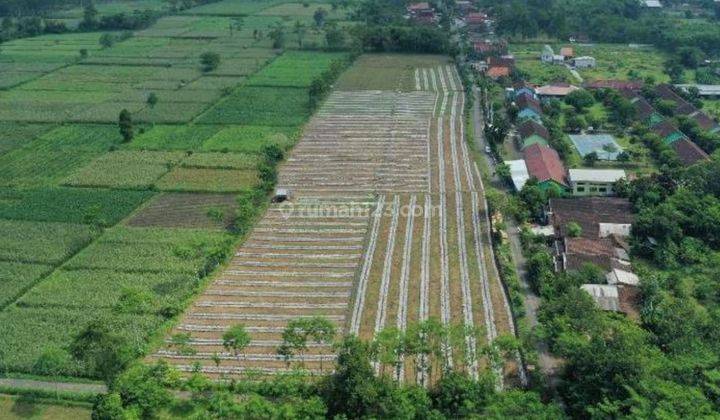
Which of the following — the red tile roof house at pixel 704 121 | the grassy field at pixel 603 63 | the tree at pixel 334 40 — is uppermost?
the tree at pixel 334 40

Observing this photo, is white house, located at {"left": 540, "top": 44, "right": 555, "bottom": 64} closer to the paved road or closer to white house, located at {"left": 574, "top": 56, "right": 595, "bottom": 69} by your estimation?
white house, located at {"left": 574, "top": 56, "right": 595, "bottom": 69}

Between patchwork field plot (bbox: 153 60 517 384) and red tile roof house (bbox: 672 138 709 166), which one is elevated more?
red tile roof house (bbox: 672 138 709 166)

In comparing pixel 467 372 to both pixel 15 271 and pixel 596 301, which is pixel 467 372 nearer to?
pixel 596 301

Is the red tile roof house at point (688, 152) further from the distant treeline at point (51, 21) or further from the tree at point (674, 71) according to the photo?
the distant treeline at point (51, 21)

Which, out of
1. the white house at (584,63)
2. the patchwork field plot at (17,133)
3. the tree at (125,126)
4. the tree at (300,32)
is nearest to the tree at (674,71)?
the white house at (584,63)

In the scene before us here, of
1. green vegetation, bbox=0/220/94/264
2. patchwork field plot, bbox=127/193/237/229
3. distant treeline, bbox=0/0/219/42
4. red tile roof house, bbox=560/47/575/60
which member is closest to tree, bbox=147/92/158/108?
patchwork field plot, bbox=127/193/237/229

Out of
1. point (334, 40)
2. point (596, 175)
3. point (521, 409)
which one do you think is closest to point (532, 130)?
point (596, 175)

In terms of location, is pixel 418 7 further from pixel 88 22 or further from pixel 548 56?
pixel 88 22
